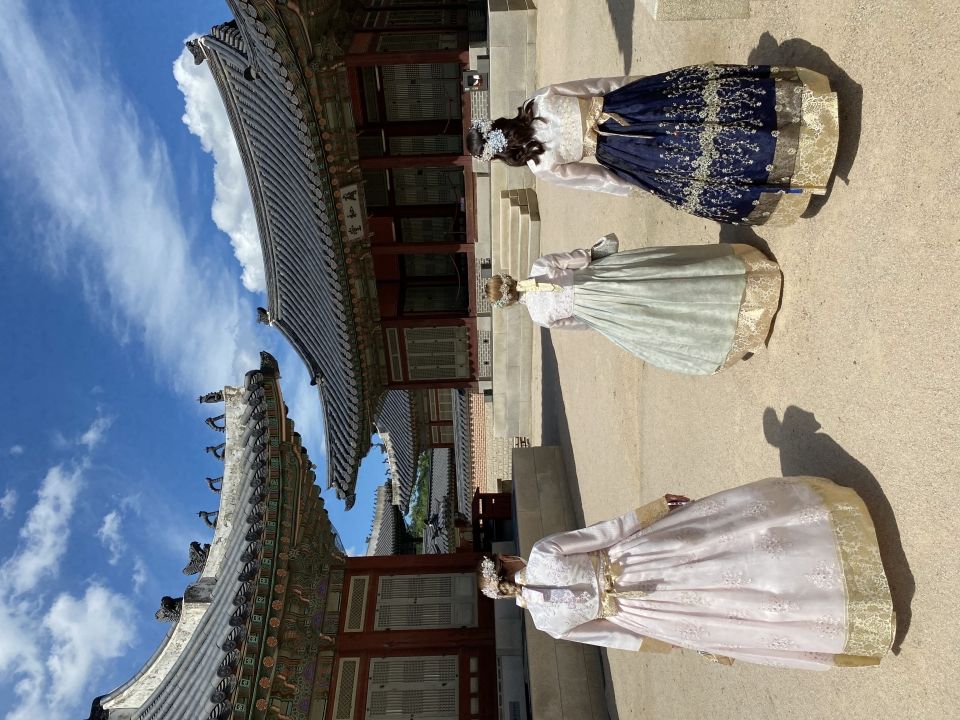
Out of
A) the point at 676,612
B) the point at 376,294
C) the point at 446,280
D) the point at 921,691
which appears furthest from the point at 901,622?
the point at 446,280

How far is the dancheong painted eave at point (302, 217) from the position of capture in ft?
29.1

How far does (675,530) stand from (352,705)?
17.5ft

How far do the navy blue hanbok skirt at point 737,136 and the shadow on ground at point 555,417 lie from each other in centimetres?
588

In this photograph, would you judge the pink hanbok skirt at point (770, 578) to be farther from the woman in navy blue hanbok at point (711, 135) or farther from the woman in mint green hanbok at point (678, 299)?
the woman in navy blue hanbok at point (711, 135)

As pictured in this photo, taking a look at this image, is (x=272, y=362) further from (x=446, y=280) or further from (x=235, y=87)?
(x=446, y=280)

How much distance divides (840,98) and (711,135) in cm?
67

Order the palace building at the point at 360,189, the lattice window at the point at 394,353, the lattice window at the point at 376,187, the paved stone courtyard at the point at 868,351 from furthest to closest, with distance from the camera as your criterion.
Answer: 1. the lattice window at the point at 394,353
2. the lattice window at the point at 376,187
3. the palace building at the point at 360,189
4. the paved stone courtyard at the point at 868,351

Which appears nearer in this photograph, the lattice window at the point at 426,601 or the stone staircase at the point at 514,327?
the lattice window at the point at 426,601

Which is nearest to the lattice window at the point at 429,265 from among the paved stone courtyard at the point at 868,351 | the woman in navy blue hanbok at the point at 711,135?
the paved stone courtyard at the point at 868,351

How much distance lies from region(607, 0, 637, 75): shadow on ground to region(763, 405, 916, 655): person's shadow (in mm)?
4090

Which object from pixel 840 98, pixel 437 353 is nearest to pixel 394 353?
pixel 437 353

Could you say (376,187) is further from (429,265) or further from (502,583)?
(502,583)

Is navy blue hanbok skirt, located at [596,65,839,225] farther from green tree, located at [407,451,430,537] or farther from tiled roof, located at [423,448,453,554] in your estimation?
green tree, located at [407,451,430,537]

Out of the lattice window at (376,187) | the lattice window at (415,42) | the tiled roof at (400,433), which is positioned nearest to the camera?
the lattice window at (415,42)
